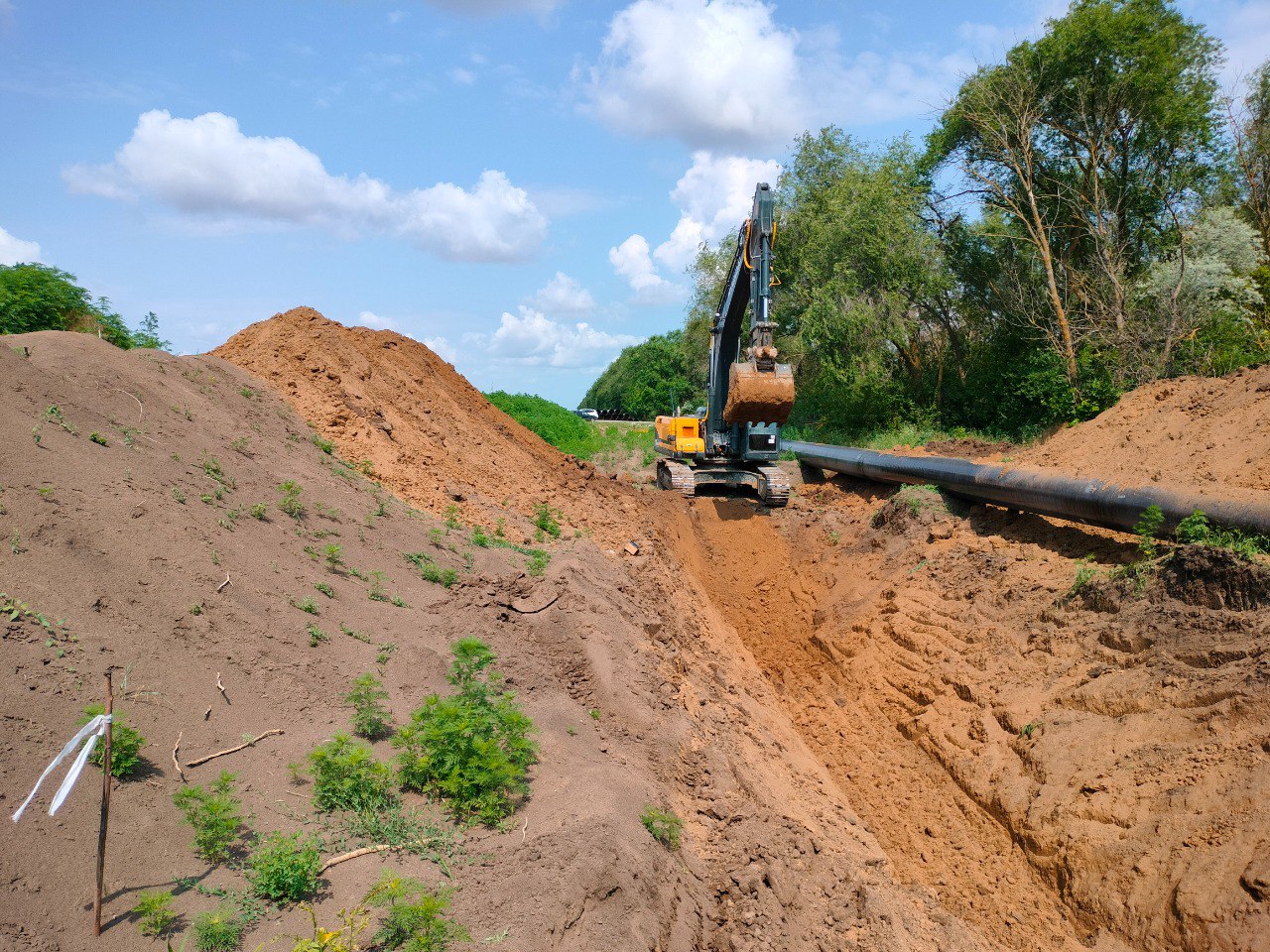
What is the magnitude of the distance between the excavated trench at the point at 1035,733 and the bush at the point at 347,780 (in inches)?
169

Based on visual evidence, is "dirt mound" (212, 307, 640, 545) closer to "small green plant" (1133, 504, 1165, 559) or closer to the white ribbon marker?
"small green plant" (1133, 504, 1165, 559)

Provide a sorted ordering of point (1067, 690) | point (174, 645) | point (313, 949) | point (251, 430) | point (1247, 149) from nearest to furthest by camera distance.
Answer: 1. point (313, 949)
2. point (174, 645)
3. point (1067, 690)
4. point (251, 430)
5. point (1247, 149)

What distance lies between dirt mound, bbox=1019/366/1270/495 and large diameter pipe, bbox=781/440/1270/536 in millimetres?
345

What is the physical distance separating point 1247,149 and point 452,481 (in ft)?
71.5

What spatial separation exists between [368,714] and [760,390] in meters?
9.33

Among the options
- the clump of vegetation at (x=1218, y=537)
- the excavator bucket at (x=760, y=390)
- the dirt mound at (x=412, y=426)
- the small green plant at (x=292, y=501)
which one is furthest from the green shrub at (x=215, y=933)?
the excavator bucket at (x=760, y=390)

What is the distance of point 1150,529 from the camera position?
898 centimetres

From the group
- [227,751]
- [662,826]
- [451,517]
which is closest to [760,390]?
[451,517]

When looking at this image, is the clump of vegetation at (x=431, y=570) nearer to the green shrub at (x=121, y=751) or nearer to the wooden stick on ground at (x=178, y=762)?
the wooden stick on ground at (x=178, y=762)

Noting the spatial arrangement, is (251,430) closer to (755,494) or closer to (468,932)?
(468,932)

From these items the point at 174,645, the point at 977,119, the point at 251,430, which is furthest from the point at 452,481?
the point at 977,119

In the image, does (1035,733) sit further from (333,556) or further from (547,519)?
(547,519)

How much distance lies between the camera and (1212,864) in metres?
5.47

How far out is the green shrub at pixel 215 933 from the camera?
10.6ft
